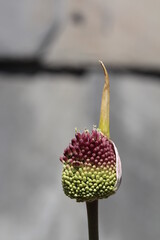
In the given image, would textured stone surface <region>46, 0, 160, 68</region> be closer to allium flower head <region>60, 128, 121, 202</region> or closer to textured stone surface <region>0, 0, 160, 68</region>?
textured stone surface <region>0, 0, 160, 68</region>

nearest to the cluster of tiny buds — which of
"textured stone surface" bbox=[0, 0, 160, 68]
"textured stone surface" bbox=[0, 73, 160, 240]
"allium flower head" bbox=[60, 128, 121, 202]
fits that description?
"allium flower head" bbox=[60, 128, 121, 202]

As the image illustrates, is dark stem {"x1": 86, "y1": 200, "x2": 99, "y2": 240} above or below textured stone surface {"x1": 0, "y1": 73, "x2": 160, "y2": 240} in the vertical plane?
below

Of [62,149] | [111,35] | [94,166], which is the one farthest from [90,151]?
[111,35]

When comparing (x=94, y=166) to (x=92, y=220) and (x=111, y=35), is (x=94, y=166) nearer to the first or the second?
(x=92, y=220)

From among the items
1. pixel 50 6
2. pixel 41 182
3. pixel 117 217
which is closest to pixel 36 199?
pixel 41 182

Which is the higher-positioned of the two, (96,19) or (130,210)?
(96,19)

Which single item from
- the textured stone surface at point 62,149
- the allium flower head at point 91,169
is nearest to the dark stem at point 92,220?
the allium flower head at point 91,169

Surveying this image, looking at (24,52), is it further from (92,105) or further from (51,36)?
(92,105)
